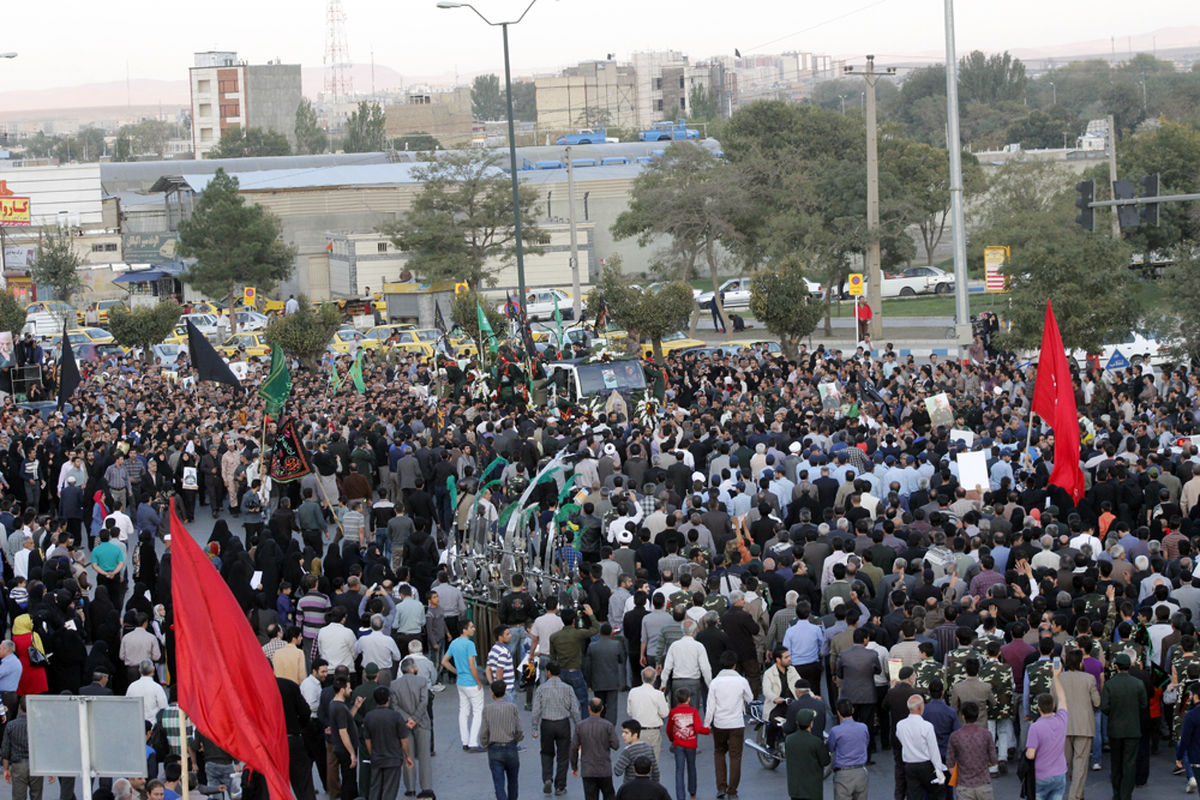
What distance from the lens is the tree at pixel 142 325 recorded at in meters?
43.1

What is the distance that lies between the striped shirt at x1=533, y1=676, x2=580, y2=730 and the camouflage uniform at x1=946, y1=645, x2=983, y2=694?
279 cm

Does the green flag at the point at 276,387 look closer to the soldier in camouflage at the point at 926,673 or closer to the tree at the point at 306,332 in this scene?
the soldier in camouflage at the point at 926,673

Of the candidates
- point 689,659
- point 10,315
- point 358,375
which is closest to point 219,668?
point 689,659

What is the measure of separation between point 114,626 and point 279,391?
7746mm

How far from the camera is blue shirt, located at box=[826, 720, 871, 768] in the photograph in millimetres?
9930

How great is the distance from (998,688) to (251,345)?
121 ft

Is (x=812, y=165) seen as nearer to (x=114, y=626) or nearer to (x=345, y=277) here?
(x=345, y=277)

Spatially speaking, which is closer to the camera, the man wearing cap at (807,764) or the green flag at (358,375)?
the man wearing cap at (807,764)

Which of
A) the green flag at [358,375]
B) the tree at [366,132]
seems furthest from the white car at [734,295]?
the tree at [366,132]

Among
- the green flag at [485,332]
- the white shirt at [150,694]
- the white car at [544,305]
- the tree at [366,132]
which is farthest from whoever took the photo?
the tree at [366,132]

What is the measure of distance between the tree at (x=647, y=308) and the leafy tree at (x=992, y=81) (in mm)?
116936

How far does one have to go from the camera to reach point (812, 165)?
2355 inches

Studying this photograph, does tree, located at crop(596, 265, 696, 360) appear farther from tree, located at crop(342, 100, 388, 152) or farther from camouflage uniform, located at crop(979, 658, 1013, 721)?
tree, located at crop(342, 100, 388, 152)

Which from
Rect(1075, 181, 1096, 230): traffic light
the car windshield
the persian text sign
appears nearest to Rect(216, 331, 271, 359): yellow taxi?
the car windshield
